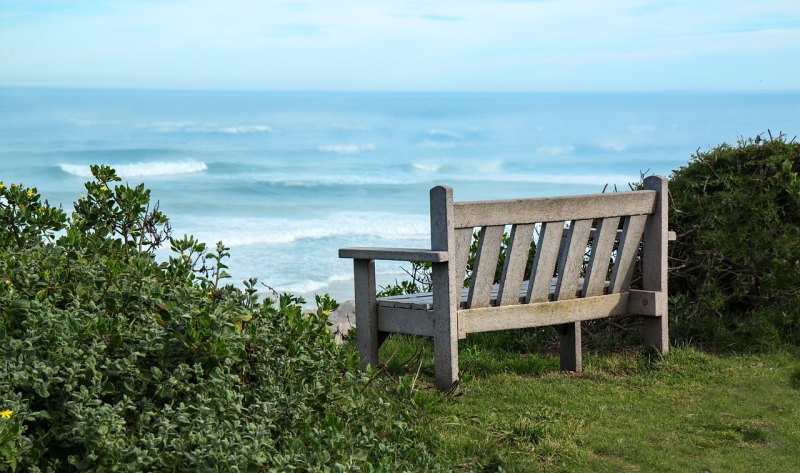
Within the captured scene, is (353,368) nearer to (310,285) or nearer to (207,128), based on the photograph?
(310,285)

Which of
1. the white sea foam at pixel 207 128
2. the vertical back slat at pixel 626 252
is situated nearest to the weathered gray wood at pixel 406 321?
the vertical back slat at pixel 626 252

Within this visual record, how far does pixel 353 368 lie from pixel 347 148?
4833cm

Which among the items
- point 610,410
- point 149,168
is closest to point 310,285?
point 610,410

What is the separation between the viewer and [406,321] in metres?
5.40

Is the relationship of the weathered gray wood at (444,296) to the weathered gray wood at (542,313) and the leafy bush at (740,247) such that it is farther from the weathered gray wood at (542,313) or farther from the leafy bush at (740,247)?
the leafy bush at (740,247)

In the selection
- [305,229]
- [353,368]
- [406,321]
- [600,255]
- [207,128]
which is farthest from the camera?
[207,128]

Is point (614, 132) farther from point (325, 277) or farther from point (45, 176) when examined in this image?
point (325, 277)

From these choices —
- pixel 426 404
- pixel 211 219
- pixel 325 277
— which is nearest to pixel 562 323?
pixel 426 404

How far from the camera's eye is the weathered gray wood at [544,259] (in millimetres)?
5418

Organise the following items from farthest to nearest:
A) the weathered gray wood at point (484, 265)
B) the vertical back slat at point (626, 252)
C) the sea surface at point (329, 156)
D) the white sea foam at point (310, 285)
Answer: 1. the sea surface at point (329, 156)
2. the white sea foam at point (310, 285)
3. the vertical back slat at point (626, 252)
4. the weathered gray wood at point (484, 265)

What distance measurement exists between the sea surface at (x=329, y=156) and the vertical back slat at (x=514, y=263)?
1434 centimetres

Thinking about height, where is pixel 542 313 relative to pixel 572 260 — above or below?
below

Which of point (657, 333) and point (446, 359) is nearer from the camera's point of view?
point (446, 359)

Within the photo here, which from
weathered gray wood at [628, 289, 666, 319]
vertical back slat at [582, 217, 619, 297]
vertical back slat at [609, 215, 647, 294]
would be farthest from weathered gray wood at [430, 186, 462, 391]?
weathered gray wood at [628, 289, 666, 319]
